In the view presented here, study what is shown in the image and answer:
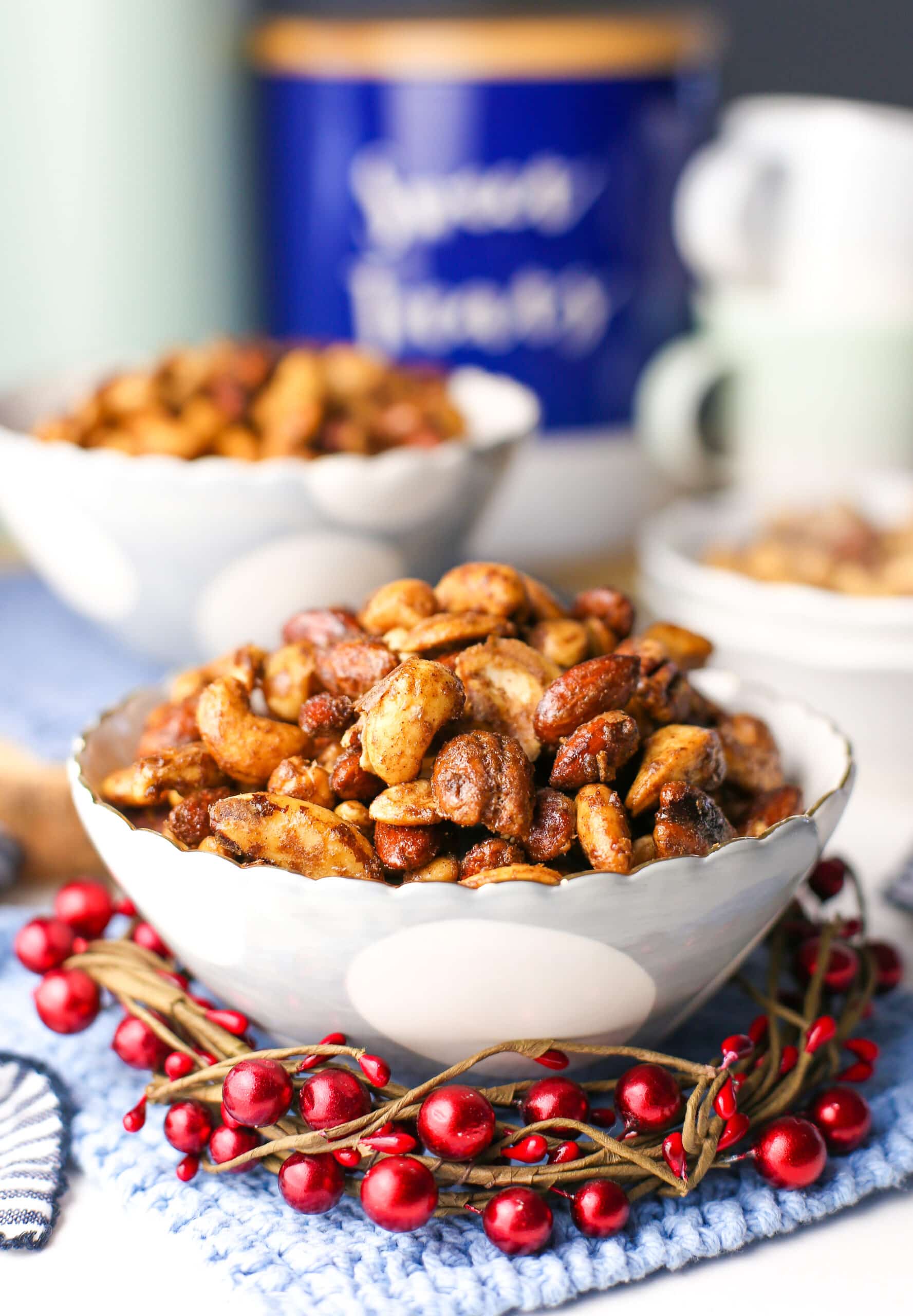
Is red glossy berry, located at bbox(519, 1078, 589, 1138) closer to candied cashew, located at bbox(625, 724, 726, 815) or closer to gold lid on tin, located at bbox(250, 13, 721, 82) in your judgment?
candied cashew, located at bbox(625, 724, 726, 815)

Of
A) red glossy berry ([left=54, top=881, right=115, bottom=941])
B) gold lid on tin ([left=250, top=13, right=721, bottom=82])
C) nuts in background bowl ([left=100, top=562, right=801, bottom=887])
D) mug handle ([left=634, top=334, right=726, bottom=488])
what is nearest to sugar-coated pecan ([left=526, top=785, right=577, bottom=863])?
nuts in background bowl ([left=100, top=562, right=801, bottom=887])

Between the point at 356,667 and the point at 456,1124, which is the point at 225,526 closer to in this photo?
the point at 356,667

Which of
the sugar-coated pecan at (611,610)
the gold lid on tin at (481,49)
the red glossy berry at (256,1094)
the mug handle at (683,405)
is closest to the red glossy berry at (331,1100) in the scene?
the red glossy berry at (256,1094)

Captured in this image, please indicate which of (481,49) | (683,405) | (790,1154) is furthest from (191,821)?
(481,49)

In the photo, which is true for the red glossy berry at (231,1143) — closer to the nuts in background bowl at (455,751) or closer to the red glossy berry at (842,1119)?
the nuts in background bowl at (455,751)

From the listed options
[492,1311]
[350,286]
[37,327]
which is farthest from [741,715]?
[37,327]

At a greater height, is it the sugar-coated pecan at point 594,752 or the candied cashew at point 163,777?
the sugar-coated pecan at point 594,752
